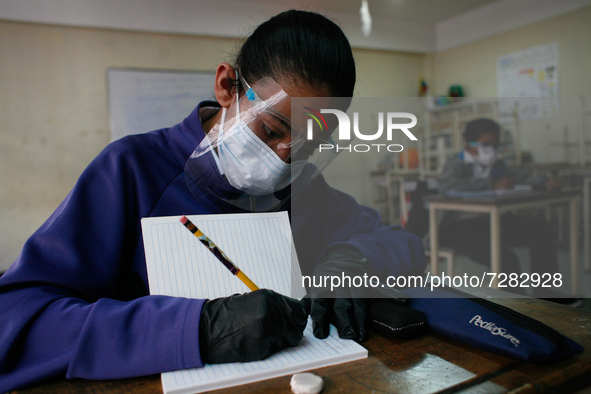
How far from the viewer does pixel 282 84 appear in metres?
0.79

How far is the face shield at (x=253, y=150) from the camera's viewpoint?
799mm

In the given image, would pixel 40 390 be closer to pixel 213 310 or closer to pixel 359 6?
pixel 213 310

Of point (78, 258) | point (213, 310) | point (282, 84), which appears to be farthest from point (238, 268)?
point (282, 84)

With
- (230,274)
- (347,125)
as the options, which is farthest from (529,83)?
(230,274)

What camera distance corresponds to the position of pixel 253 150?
0.82 meters

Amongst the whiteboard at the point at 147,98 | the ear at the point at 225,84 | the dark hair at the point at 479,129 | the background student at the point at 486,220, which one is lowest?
the background student at the point at 486,220

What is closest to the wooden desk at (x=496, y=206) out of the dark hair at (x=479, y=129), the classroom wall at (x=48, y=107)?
the dark hair at (x=479, y=129)

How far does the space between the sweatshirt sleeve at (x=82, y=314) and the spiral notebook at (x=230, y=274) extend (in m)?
0.05

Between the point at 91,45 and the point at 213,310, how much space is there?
171 inches

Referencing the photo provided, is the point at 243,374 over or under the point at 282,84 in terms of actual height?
under

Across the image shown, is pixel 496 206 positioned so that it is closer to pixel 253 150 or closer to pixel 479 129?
pixel 479 129

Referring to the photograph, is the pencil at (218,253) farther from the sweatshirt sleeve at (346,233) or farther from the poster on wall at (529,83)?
the poster on wall at (529,83)

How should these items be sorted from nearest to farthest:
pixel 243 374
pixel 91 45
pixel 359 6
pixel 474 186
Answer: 1. pixel 243 374
2. pixel 474 186
3. pixel 91 45
4. pixel 359 6

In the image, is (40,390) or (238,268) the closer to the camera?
(40,390)
